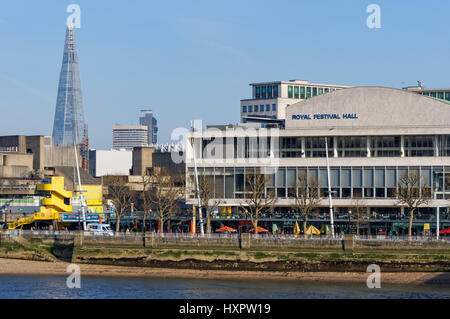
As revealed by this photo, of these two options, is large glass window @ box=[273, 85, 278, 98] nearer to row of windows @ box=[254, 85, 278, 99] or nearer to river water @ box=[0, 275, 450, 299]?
row of windows @ box=[254, 85, 278, 99]

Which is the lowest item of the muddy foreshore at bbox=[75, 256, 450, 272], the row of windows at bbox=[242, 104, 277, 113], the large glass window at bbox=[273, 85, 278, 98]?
the muddy foreshore at bbox=[75, 256, 450, 272]

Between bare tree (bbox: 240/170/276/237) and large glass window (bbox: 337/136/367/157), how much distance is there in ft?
34.3

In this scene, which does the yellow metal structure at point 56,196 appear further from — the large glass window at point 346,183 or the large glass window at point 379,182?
the large glass window at point 379,182

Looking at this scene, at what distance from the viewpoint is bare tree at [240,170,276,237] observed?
364 feet

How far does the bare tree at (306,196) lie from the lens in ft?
354

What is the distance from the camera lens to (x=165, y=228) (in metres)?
125

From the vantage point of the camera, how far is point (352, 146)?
118m

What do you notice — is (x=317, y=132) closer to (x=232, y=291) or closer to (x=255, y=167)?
(x=255, y=167)

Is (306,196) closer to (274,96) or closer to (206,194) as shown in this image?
(206,194)

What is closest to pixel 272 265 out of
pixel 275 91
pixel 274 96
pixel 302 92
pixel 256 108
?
pixel 256 108

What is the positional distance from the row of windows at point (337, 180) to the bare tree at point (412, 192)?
1.53 ft

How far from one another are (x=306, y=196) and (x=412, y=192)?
538 inches

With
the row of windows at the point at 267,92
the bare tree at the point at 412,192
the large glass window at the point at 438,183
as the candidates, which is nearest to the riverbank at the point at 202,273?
the bare tree at the point at 412,192

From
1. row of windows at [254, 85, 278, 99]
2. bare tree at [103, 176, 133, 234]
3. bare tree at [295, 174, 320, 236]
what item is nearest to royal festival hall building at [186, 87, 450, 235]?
bare tree at [295, 174, 320, 236]
